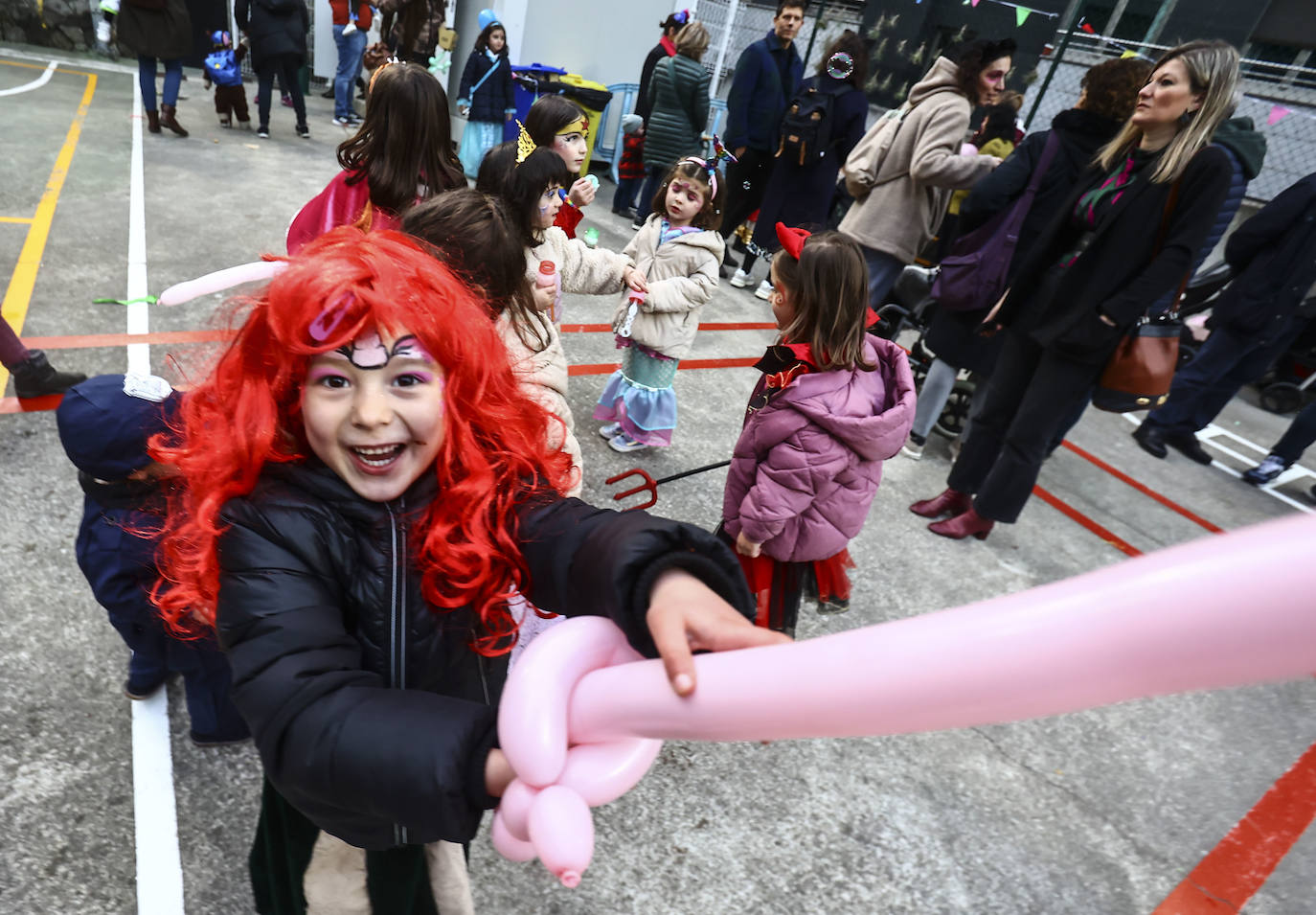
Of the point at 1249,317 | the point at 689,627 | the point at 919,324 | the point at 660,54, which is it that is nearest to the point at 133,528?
the point at 689,627

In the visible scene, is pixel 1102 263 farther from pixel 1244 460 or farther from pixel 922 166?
pixel 1244 460

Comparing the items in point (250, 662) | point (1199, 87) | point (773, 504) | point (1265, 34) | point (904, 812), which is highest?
point (1265, 34)

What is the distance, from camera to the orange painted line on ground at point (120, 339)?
11.1 feet

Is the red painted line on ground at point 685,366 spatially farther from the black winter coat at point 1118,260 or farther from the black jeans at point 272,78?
the black jeans at point 272,78

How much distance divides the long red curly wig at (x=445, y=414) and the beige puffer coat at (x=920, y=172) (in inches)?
133

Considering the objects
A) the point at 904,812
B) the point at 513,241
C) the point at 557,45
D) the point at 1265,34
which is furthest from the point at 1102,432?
the point at 1265,34

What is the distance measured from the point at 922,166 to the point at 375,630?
3756mm

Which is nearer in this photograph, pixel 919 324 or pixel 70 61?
pixel 919 324

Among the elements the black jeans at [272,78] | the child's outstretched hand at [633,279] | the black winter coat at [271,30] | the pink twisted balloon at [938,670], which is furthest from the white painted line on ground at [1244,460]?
the black winter coat at [271,30]

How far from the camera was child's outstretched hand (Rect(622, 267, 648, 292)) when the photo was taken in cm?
299

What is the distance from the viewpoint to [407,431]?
1.05 meters

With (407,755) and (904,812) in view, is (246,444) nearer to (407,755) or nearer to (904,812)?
(407,755)

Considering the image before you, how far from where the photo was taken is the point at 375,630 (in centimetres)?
105

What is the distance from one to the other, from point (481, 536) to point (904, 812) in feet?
5.46
